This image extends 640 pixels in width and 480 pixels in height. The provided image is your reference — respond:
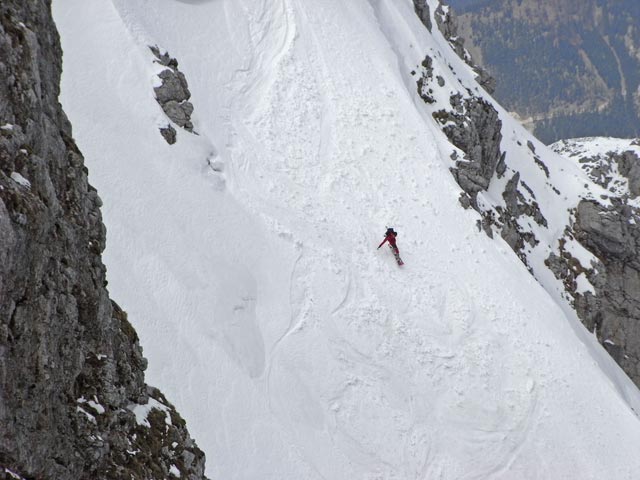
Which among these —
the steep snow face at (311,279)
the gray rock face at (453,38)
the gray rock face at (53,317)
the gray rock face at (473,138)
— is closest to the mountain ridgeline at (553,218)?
the gray rock face at (473,138)

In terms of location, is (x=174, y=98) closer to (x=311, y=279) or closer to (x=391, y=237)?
(x=311, y=279)

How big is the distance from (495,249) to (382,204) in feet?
19.3

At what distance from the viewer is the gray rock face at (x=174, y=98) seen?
31.2 metres

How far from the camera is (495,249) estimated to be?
3347 cm

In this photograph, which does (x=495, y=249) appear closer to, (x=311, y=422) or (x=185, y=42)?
(x=311, y=422)

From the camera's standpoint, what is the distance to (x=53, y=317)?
1012 centimetres

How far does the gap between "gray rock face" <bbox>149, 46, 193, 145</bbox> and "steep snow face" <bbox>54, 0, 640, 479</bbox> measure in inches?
21.8

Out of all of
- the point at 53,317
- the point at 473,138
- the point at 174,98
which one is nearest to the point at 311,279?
the point at 174,98

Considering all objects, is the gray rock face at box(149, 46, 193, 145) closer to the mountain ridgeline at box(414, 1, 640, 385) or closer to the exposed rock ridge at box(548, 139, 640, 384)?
the mountain ridgeline at box(414, 1, 640, 385)

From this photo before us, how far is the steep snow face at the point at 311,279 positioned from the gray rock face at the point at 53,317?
314 inches

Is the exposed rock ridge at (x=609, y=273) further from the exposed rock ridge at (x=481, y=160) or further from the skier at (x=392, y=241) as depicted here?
the skier at (x=392, y=241)

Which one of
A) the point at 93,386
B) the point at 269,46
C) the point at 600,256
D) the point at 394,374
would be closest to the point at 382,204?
the point at 394,374

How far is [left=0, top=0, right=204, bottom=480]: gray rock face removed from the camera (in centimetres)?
902

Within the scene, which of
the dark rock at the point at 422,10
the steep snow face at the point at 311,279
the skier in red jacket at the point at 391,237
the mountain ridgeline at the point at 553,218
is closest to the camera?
the steep snow face at the point at 311,279
